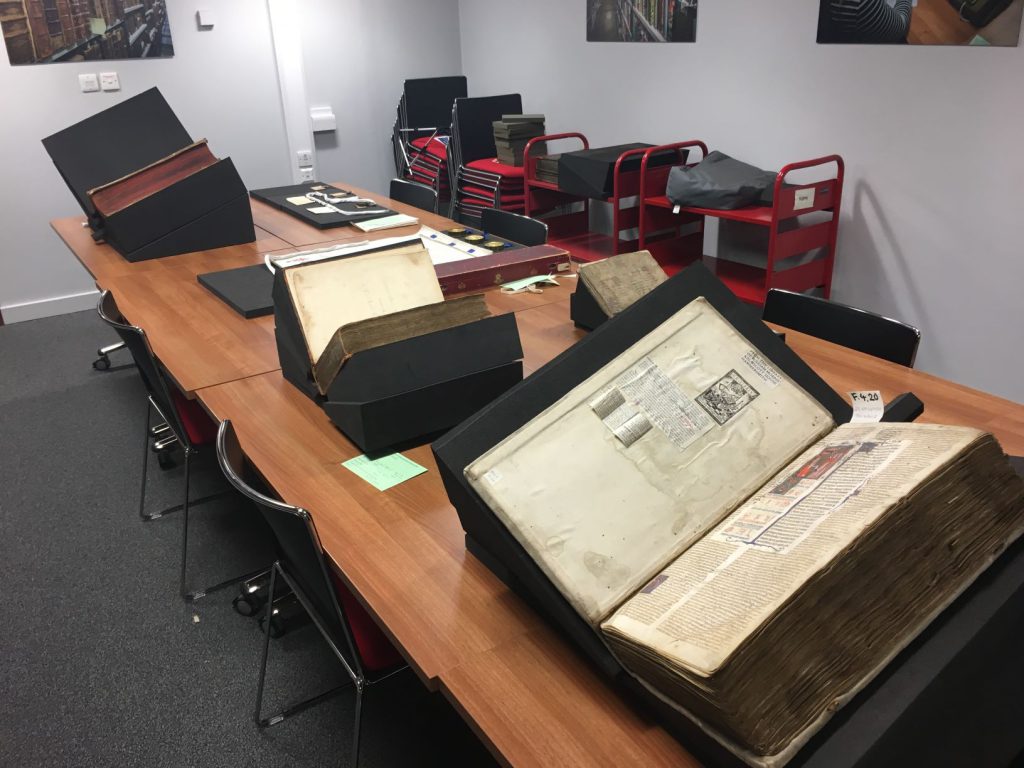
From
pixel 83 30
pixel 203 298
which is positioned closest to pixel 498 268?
pixel 203 298

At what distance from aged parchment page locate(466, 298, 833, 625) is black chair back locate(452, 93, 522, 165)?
12.5ft

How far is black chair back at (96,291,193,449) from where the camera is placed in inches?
81.0

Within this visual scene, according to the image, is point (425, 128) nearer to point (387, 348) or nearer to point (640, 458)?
point (387, 348)

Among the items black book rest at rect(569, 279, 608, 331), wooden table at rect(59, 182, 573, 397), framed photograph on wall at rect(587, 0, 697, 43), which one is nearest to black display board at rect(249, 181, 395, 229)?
wooden table at rect(59, 182, 573, 397)

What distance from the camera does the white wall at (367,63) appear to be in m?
5.04

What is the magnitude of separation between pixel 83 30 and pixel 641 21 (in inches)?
Answer: 116

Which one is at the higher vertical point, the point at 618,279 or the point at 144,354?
the point at 618,279

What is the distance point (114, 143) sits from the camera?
324cm

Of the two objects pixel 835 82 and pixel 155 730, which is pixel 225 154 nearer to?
pixel 835 82

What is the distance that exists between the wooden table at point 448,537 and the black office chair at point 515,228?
2.10 feet

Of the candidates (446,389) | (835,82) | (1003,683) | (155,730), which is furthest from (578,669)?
(835,82)

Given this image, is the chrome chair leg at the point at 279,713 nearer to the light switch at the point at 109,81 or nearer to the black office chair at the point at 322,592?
the black office chair at the point at 322,592

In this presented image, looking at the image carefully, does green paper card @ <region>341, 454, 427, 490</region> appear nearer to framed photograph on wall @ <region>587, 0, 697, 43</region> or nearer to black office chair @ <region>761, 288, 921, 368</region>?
black office chair @ <region>761, 288, 921, 368</region>

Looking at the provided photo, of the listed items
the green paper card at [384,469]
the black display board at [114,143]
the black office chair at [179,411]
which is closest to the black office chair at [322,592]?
the green paper card at [384,469]
